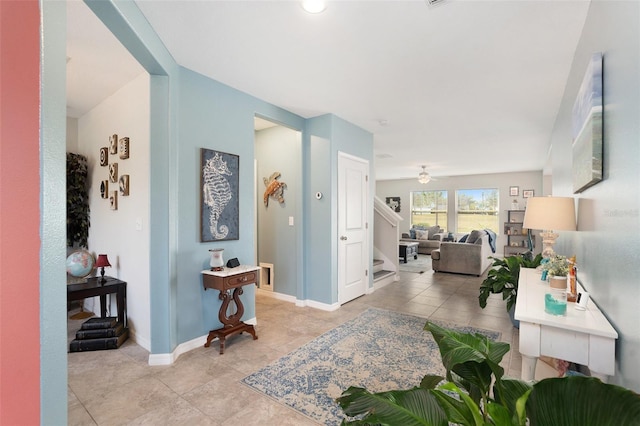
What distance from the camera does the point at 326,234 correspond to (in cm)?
407

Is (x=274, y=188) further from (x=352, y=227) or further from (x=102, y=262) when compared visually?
(x=102, y=262)

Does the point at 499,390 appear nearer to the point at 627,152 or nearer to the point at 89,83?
the point at 627,152

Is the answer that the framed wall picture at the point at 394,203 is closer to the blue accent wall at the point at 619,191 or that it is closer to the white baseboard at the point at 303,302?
the white baseboard at the point at 303,302

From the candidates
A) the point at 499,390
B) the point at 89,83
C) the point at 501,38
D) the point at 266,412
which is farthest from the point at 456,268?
the point at 89,83

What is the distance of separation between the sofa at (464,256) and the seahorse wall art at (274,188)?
401 cm

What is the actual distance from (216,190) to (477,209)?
9.15 metres

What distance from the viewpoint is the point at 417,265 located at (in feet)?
25.0

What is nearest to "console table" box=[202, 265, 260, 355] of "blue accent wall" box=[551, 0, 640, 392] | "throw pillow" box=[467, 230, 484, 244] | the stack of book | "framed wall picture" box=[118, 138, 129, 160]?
the stack of book

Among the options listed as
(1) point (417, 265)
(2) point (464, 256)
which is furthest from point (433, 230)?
(2) point (464, 256)

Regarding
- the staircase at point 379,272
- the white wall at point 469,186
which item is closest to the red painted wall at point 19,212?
the staircase at point 379,272

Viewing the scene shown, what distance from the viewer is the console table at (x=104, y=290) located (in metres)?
2.89

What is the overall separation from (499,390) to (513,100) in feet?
11.9

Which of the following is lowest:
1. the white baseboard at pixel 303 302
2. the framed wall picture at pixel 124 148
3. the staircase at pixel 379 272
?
the white baseboard at pixel 303 302

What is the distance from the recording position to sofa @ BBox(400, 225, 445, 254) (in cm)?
942
